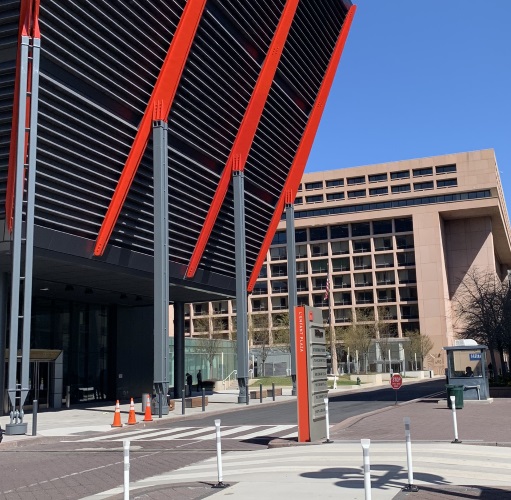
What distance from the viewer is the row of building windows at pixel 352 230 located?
344ft

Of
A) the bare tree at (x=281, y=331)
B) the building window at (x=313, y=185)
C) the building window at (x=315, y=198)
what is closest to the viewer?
the bare tree at (x=281, y=331)

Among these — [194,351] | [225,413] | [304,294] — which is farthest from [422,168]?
[225,413]

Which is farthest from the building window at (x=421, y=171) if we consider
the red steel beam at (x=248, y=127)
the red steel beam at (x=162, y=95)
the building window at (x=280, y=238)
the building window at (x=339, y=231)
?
the red steel beam at (x=162, y=95)

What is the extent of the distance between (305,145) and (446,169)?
218 ft

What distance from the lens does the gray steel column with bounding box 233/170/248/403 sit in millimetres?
34062

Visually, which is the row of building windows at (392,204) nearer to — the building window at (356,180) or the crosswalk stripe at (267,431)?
the building window at (356,180)

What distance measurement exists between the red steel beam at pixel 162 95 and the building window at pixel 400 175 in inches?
3192

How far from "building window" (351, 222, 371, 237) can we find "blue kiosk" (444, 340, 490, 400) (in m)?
77.4

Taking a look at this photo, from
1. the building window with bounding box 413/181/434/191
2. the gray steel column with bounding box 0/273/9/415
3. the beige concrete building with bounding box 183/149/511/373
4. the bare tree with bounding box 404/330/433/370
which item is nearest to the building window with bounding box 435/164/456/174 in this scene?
the beige concrete building with bounding box 183/149/511/373

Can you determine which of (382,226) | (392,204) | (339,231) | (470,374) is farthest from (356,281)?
(470,374)

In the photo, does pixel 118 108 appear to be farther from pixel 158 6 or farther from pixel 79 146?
pixel 158 6

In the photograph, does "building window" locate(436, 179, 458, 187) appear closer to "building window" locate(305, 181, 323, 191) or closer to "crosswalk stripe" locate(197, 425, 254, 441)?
"building window" locate(305, 181, 323, 191)

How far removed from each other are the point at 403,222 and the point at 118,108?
273ft

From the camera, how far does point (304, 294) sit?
108m
